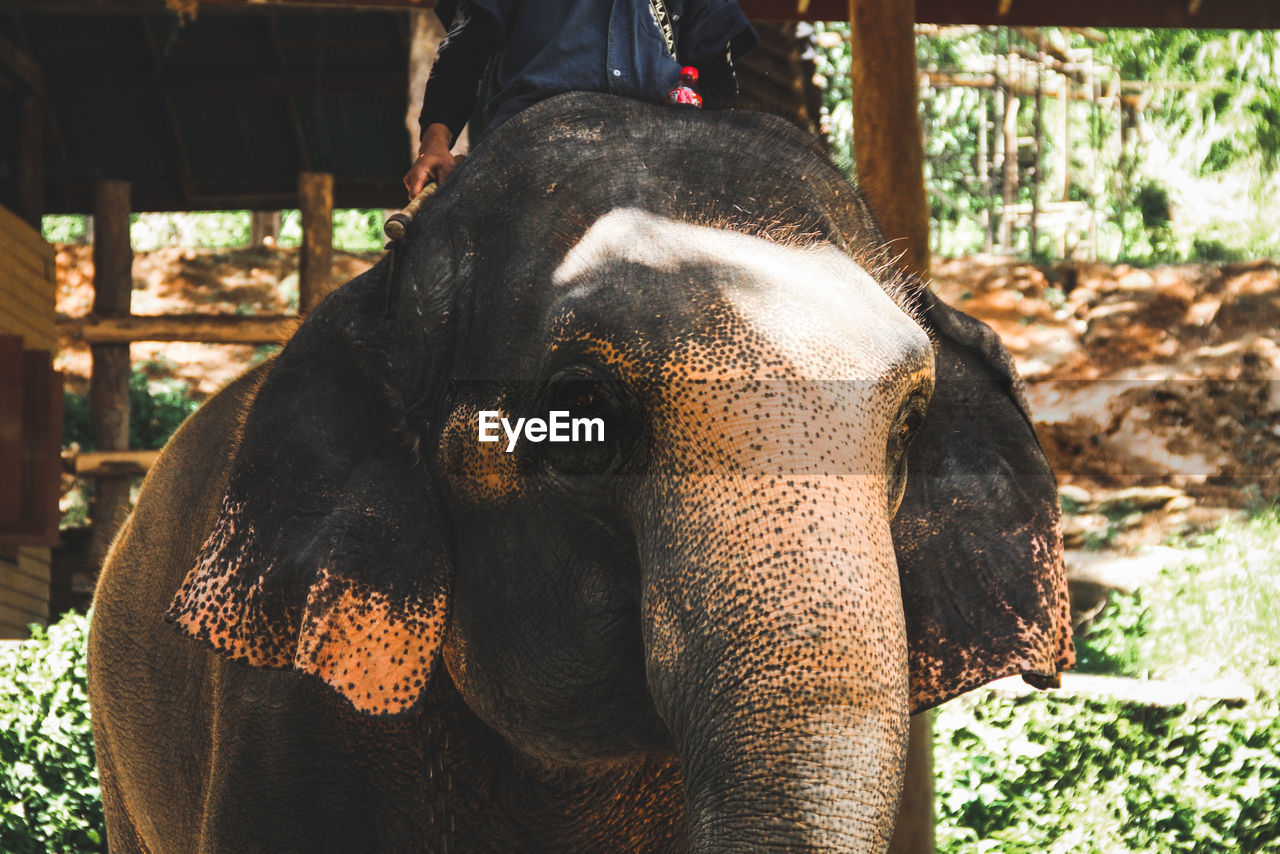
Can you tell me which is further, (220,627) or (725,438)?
(220,627)

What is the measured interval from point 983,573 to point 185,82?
9.72 m

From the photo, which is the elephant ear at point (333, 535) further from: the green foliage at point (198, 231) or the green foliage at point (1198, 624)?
the green foliage at point (198, 231)

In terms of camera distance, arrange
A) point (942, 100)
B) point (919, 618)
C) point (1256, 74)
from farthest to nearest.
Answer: point (942, 100)
point (1256, 74)
point (919, 618)

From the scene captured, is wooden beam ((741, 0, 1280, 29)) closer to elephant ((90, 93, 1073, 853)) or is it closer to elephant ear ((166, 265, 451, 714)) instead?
elephant ((90, 93, 1073, 853))

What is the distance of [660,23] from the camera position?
2334mm

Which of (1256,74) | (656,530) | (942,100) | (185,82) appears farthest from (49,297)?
(942,100)

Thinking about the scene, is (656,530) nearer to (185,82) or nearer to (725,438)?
(725,438)

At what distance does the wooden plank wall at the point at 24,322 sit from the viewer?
9031mm

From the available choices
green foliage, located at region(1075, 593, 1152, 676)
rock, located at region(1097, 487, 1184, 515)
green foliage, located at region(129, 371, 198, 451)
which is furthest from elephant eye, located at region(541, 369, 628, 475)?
green foliage, located at region(129, 371, 198, 451)

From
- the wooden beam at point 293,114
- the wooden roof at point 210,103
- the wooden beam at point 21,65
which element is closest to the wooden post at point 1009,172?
the wooden roof at point 210,103

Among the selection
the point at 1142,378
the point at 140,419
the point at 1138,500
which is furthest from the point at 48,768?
the point at 1142,378

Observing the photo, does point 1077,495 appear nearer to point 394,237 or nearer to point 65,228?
point 394,237

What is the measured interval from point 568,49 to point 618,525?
0.86 metres

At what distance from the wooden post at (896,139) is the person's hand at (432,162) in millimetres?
1971
